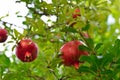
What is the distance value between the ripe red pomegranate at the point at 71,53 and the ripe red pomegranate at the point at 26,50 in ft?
0.55

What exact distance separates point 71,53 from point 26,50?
0.26 meters

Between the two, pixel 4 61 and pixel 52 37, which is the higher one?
pixel 52 37

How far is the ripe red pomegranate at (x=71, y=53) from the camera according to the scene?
184cm

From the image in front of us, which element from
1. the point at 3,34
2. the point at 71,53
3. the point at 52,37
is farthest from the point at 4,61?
the point at 71,53

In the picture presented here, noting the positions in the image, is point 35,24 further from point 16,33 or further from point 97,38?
point 97,38

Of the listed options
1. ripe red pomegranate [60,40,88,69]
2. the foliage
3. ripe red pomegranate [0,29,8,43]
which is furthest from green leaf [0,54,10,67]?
ripe red pomegranate [60,40,88,69]

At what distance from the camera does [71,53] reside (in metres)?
1.83

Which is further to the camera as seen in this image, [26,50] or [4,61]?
[4,61]

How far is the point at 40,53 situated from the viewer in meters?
2.04

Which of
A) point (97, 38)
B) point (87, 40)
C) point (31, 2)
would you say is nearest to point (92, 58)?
point (87, 40)

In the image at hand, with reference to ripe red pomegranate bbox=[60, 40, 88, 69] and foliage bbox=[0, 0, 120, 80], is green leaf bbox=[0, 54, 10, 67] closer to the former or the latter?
foliage bbox=[0, 0, 120, 80]

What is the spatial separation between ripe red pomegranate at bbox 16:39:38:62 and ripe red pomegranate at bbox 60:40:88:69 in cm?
17

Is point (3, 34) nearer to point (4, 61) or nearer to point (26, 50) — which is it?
point (4, 61)

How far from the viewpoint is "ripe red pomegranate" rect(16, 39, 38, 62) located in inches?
75.1
